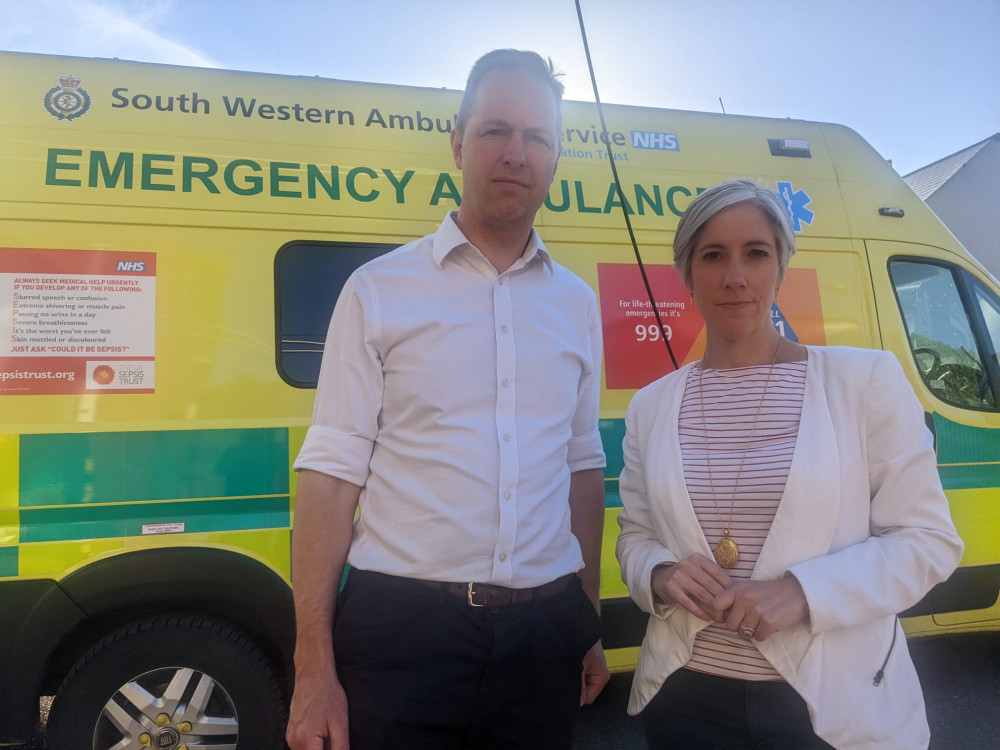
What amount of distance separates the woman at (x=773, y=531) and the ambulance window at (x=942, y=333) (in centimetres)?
225

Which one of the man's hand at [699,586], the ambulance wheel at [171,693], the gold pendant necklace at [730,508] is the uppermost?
the gold pendant necklace at [730,508]

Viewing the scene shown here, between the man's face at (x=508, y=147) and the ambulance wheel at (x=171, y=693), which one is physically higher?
the man's face at (x=508, y=147)

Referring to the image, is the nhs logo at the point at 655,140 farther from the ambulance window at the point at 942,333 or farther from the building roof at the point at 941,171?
the building roof at the point at 941,171

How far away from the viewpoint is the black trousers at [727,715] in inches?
43.2

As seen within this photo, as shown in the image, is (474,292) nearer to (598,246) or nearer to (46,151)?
(598,246)

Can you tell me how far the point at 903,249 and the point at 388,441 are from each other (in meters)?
2.92

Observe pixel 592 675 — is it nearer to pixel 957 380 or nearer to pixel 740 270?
pixel 740 270

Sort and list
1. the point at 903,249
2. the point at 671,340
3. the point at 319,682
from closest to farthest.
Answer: the point at 319,682, the point at 671,340, the point at 903,249

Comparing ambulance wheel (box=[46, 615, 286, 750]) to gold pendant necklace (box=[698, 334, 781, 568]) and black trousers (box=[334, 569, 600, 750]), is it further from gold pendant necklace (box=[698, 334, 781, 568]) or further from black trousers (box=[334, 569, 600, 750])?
gold pendant necklace (box=[698, 334, 781, 568])

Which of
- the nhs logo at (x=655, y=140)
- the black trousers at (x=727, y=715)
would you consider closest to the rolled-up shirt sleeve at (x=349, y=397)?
the black trousers at (x=727, y=715)

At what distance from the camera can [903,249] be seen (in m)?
3.18

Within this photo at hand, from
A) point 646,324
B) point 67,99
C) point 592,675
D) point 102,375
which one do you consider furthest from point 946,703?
point 67,99

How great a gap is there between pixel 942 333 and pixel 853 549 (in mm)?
2583

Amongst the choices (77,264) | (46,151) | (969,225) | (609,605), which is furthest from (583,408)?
(969,225)
